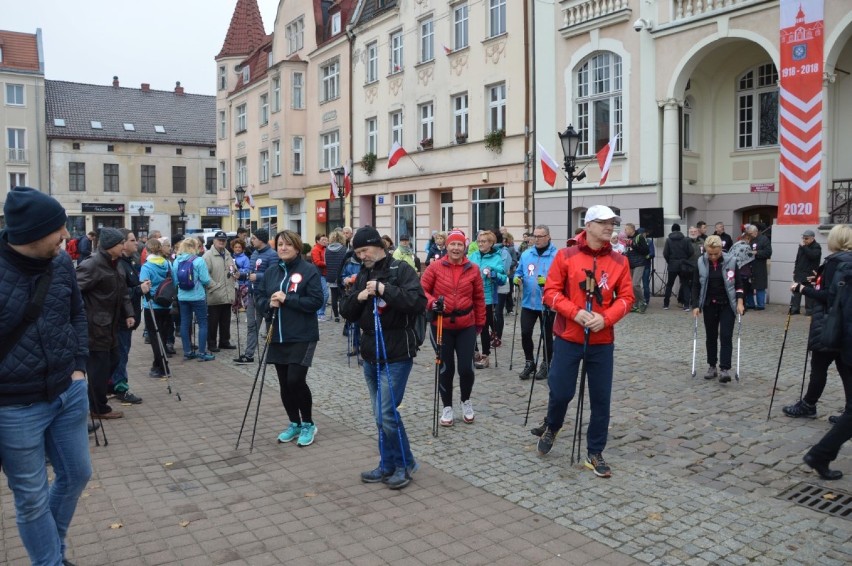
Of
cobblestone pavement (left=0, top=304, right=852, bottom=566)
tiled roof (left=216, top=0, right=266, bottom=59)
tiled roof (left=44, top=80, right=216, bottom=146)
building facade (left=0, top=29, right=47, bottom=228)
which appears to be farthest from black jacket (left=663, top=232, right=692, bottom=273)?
tiled roof (left=44, top=80, right=216, bottom=146)

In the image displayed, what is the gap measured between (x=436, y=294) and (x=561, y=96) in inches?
635

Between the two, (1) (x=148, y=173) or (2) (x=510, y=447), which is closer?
(2) (x=510, y=447)

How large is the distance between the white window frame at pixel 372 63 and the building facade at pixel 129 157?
2883cm

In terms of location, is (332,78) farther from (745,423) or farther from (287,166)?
(745,423)

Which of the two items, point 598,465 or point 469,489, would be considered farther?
point 598,465

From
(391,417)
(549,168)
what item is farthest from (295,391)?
(549,168)

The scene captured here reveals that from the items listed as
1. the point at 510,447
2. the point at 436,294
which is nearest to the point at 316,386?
the point at 436,294

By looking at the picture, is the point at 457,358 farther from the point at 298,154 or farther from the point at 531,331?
the point at 298,154

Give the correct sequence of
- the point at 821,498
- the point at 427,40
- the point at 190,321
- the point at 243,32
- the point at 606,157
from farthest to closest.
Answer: the point at 243,32
the point at 427,40
the point at 606,157
the point at 190,321
the point at 821,498

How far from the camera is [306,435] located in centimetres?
691

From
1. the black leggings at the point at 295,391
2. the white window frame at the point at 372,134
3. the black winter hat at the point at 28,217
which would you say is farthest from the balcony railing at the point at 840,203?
the white window frame at the point at 372,134

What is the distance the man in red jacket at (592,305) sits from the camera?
5867 millimetres

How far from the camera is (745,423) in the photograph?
24.5ft

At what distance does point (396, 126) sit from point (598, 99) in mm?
10878
